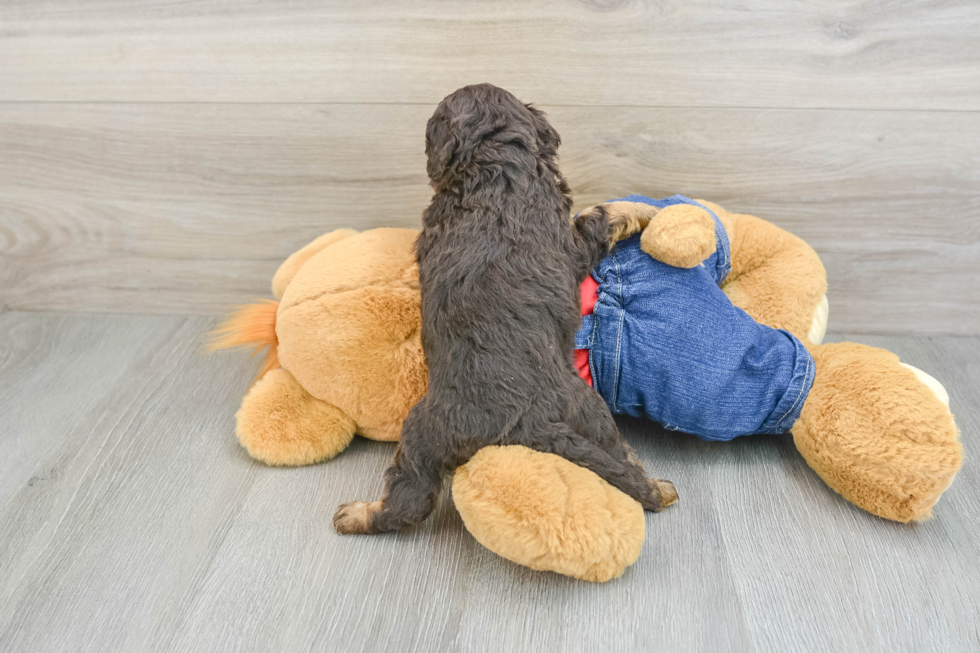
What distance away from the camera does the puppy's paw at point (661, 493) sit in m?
0.80

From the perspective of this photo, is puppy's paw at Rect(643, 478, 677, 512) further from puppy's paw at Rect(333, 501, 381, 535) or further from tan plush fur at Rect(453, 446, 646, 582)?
puppy's paw at Rect(333, 501, 381, 535)

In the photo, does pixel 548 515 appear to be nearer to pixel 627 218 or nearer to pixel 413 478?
pixel 413 478

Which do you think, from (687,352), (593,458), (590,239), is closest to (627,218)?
(590,239)

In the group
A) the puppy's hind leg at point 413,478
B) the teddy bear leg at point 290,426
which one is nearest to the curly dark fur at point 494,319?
the puppy's hind leg at point 413,478

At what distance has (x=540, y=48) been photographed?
99 cm

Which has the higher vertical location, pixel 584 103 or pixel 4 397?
pixel 584 103

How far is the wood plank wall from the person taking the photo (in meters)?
0.98

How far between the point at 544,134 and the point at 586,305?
205 millimetres

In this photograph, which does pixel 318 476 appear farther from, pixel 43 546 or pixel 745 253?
pixel 745 253

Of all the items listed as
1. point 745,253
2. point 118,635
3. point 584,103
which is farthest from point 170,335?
point 745,253

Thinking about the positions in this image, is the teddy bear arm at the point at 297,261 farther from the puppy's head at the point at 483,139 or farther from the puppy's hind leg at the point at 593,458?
the puppy's hind leg at the point at 593,458

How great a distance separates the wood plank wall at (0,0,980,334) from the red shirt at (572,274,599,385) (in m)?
0.29

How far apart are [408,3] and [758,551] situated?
842mm

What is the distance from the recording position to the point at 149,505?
0.86 metres
